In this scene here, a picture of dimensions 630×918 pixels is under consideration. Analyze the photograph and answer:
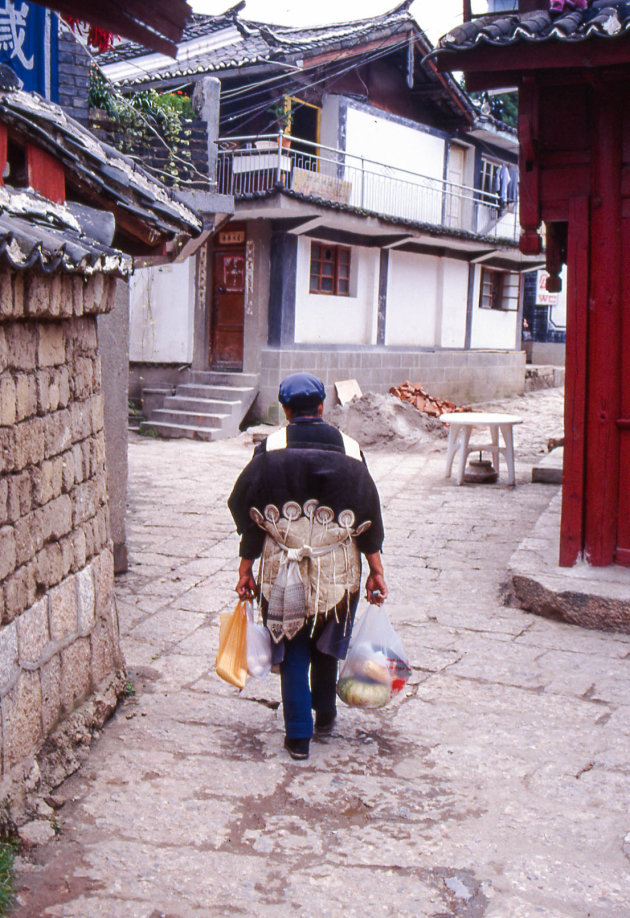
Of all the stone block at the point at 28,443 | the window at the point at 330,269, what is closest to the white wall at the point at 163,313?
the window at the point at 330,269

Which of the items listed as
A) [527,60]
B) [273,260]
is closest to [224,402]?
[273,260]

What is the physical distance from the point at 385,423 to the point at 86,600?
34.7 ft

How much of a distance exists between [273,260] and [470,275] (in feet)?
22.1

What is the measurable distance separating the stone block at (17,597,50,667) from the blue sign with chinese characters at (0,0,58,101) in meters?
3.29

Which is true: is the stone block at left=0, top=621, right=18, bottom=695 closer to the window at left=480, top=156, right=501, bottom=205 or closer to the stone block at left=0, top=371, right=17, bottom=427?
the stone block at left=0, top=371, right=17, bottom=427

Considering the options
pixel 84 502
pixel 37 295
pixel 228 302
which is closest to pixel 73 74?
pixel 84 502

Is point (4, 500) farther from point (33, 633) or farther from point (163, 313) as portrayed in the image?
point (163, 313)

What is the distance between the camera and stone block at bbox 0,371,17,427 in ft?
10.5

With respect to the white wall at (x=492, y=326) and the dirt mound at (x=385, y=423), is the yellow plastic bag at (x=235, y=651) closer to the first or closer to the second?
the dirt mound at (x=385, y=423)

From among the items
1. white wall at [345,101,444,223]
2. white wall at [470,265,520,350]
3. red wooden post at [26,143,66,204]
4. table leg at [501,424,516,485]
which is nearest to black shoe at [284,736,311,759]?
red wooden post at [26,143,66,204]

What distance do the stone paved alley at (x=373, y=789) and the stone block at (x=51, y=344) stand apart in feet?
5.38

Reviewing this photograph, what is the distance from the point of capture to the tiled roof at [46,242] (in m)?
2.89

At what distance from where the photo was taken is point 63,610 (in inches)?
150

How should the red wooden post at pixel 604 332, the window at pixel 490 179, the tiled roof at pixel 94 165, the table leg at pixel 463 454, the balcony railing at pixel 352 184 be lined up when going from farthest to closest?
1. the window at pixel 490 179
2. the balcony railing at pixel 352 184
3. the table leg at pixel 463 454
4. the red wooden post at pixel 604 332
5. the tiled roof at pixel 94 165
